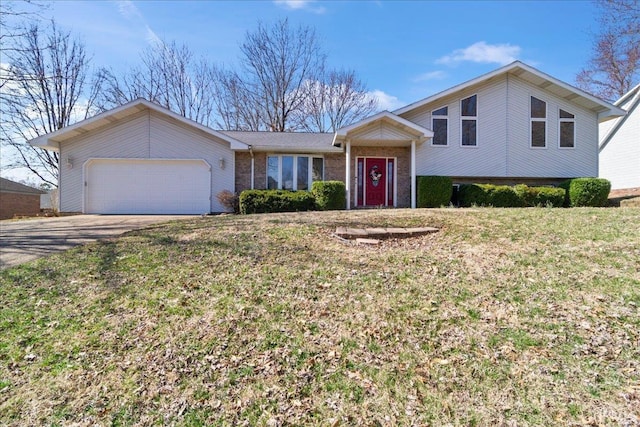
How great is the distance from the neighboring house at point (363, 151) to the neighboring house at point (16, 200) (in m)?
14.0

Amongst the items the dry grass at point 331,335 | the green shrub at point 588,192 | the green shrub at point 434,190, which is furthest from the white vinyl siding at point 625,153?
the dry grass at point 331,335

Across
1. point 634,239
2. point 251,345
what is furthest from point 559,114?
point 251,345

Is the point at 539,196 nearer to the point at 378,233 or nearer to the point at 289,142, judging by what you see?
the point at 378,233

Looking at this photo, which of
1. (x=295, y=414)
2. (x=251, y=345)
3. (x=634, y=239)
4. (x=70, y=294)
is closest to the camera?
(x=295, y=414)

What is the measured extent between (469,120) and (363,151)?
4320 millimetres

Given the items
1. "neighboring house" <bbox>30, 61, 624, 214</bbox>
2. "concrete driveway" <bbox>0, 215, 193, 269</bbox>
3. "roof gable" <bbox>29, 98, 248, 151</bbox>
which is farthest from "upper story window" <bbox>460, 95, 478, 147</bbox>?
"concrete driveway" <bbox>0, 215, 193, 269</bbox>

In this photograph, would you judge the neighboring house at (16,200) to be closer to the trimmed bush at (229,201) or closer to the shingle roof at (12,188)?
the shingle roof at (12,188)

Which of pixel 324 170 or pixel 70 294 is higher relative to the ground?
pixel 324 170

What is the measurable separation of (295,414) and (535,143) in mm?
14801

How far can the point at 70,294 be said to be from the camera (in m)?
4.21

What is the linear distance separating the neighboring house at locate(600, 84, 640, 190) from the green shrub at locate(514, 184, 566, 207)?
8.00m

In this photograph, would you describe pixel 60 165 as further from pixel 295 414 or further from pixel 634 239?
pixel 634 239

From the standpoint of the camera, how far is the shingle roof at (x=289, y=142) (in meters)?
13.4

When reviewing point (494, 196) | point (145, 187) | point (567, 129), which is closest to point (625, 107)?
point (567, 129)
